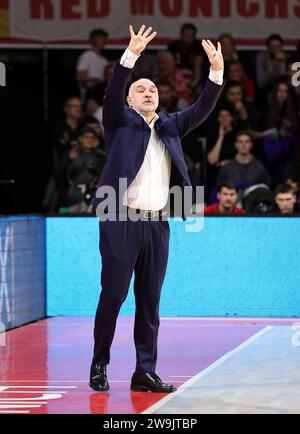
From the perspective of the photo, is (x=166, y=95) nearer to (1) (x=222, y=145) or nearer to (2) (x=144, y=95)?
(1) (x=222, y=145)

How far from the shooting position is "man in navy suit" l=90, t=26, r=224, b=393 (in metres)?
7.78

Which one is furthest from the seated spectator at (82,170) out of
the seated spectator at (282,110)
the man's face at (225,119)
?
the seated spectator at (282,110)

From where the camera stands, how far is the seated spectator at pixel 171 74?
1521cm

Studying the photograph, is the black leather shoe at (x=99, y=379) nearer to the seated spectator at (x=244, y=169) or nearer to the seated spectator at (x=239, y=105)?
the seated spectator at (x=244, y=169)

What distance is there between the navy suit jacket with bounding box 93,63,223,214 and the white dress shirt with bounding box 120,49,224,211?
6cm

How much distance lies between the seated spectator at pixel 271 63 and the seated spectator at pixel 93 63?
2.14 meters

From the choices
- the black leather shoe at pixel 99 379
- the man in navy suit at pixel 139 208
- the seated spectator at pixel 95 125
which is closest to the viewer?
the man in navy suit at pixel 139 208

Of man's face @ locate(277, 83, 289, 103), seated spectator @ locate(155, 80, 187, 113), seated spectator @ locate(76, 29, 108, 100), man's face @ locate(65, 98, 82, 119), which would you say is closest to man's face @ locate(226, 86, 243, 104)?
→ man's face @ locate(277, 83, 289, 103)

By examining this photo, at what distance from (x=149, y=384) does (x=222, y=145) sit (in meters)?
7.31

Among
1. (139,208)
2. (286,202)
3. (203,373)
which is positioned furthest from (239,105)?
(139,208)

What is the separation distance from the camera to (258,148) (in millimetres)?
14805

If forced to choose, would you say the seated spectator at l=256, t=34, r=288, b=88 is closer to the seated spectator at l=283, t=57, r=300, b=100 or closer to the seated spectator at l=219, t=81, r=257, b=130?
the seated spectator at l=283, t=57, r=300, b=100
